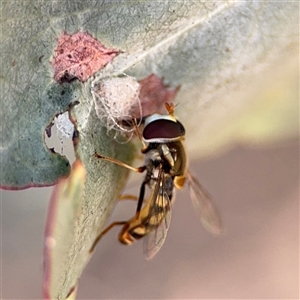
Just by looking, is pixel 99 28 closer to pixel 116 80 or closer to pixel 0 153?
pixel 116 80

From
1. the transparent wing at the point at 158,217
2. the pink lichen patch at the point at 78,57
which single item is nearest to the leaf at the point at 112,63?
the pink lichen patch at the point at 78,57

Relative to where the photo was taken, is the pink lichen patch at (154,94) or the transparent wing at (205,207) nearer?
the pink lichen patch at (154,94)

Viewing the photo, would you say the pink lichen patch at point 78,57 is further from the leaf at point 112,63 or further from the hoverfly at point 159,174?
the hoverfly at point 159,174

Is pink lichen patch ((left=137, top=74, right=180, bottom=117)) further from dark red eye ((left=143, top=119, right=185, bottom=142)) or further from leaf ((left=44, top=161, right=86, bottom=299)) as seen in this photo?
leaf ((left=44, top=161, right=86, bottom=299))

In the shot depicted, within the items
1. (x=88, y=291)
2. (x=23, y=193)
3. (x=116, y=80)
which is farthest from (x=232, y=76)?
(x=88, y=291)

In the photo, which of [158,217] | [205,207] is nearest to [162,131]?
[158,217]

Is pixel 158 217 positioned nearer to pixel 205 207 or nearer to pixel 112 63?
pixel 205 207

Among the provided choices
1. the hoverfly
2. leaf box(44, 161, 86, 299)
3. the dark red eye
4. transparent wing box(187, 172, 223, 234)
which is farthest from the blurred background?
leaf box(44, 161, 86, 299)
